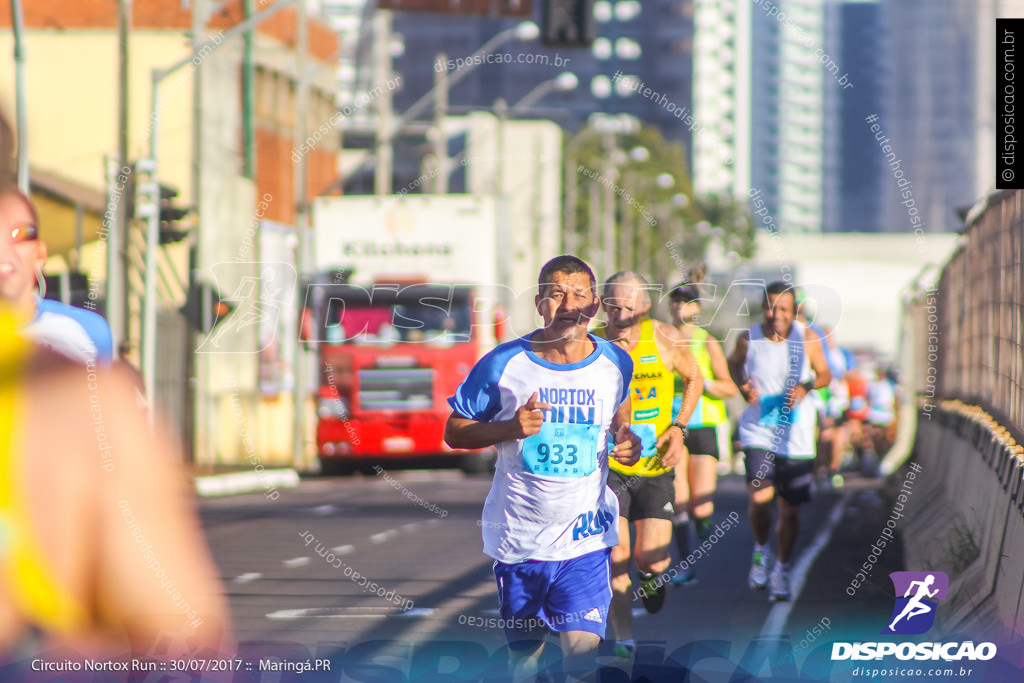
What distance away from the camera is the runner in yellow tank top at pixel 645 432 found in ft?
29.5

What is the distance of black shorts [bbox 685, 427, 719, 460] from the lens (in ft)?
39.4

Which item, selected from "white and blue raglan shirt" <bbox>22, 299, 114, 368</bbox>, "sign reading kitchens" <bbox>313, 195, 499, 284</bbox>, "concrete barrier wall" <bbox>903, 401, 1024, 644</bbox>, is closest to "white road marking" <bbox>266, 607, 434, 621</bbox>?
"concrete barrier wall" <bbox>903, 401, 1024, 644</bbox>

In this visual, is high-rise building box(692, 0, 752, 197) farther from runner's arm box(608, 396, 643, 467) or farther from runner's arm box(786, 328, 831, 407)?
runner's arm box(608, 396, 643, 467)

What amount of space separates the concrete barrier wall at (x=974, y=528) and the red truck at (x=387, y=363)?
11.0 m

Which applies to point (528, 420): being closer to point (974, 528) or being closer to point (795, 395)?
point (974, 528)

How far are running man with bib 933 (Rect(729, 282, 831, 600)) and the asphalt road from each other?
0.53 metres

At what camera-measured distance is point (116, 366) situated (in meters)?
1.95

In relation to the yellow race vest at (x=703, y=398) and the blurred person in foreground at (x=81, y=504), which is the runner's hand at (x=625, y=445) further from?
the blurred person in foreground at (x=81, y=504)

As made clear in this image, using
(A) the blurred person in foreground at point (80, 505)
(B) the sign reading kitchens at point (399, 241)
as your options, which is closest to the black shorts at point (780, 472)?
(A) the blurred person in foreground at point (80, 505)

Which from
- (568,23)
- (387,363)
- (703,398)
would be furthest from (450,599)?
(387,363)

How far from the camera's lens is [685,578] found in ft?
40.1

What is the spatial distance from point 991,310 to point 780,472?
1.71 m

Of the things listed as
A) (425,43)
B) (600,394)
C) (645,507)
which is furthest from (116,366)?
(425,43)

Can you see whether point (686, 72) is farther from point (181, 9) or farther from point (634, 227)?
point (181, 9)
